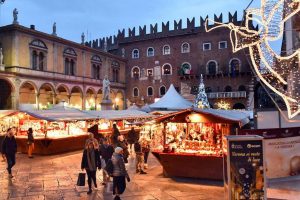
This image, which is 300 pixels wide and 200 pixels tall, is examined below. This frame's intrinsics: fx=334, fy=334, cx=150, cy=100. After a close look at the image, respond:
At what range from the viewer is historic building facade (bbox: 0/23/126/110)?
25844mm

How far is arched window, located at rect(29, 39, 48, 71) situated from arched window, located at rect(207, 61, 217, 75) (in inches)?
696

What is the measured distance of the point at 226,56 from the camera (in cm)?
3638

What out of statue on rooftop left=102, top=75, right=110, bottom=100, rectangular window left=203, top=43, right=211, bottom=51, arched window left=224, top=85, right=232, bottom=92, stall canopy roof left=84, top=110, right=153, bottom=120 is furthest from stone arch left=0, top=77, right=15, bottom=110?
arched window left=224, top=85, right=232, bottom=92

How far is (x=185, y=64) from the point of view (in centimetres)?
3841

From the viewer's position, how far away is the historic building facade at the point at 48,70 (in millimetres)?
Answer: 25844

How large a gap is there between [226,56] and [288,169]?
94.5 feet

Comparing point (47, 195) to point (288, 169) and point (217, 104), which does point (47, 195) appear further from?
point (217, 104)

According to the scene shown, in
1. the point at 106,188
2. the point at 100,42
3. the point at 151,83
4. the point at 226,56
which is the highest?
the point at 100,42

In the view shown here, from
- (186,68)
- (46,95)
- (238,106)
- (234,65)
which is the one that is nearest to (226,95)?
(238,106)

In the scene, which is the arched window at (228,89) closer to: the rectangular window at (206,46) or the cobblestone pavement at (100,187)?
the rectangular window at (206,46)

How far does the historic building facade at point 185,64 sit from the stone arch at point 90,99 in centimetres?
604

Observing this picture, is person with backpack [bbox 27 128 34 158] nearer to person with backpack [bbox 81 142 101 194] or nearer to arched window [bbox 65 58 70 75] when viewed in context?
person with backpack [bbox 81 142 101 194]

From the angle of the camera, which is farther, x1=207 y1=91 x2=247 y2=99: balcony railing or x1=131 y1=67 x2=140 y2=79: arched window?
x1=131 y1=67 x2=140 y2=79: arched window

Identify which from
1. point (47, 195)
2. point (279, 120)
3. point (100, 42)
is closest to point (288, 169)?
point (279, 120)
